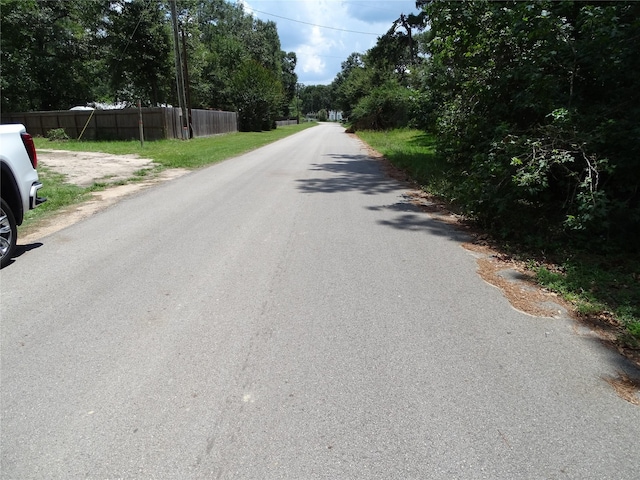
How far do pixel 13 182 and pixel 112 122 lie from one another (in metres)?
26.1

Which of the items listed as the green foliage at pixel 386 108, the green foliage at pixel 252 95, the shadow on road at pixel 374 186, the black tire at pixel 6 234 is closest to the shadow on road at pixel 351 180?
the shadow on road at pixel 374 186

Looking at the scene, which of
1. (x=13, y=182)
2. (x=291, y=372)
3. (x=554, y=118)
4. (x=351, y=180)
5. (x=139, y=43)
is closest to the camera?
(x=291, y=372)

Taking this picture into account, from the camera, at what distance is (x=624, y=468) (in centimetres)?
232

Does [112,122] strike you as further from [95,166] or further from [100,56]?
[95,166]

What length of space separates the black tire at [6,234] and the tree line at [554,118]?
6.23 meters

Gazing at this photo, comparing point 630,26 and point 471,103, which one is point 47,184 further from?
point 630,26

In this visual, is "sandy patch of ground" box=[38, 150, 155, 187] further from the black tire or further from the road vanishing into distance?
the road vanishing into distance

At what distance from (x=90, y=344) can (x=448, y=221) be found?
5.97 metres

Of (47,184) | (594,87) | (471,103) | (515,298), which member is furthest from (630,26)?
(47,184)

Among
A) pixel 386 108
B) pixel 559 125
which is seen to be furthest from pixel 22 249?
pixel 386 108

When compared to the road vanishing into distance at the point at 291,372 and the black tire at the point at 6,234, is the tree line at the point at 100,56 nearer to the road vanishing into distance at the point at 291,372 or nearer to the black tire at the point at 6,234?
the black tire at the point at 6,234

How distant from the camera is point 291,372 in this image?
125 inches

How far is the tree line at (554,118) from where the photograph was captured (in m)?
5.62

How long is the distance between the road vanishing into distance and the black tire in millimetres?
170
